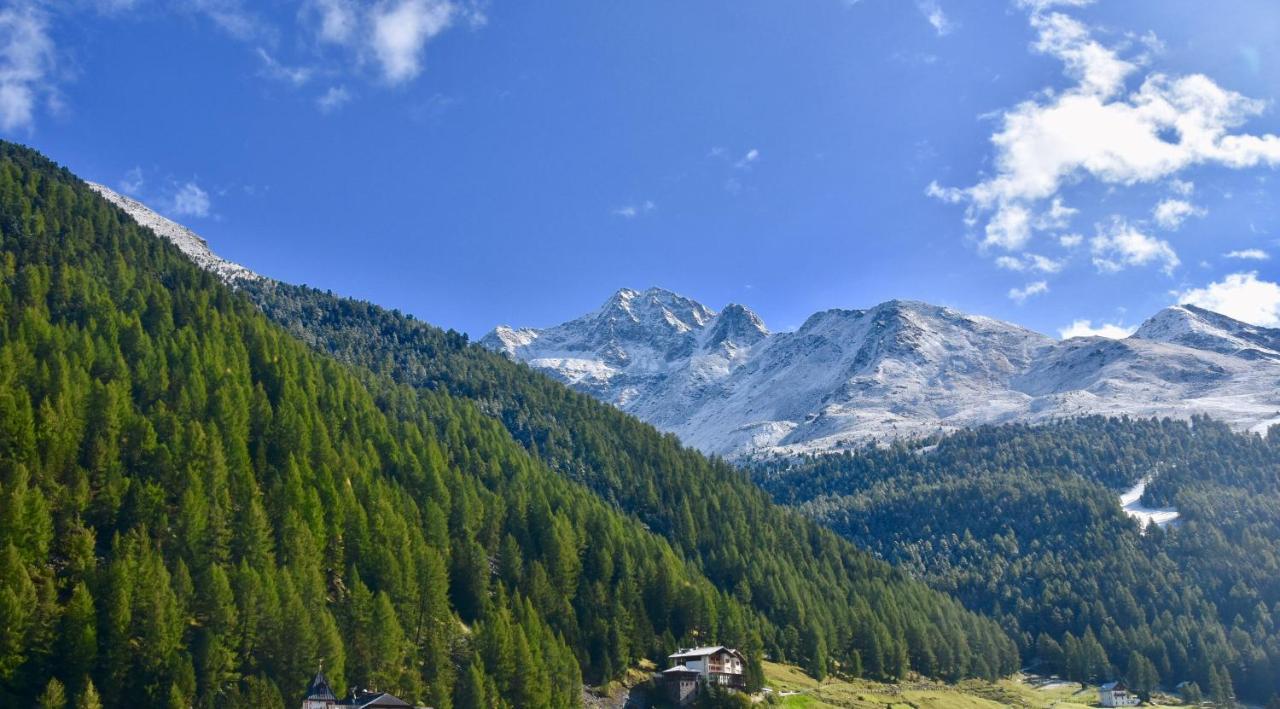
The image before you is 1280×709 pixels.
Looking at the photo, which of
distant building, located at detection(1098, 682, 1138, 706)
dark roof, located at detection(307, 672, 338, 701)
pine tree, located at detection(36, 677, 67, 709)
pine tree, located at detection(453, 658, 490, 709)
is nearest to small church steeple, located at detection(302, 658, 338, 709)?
dark roof, located at detection(307, 672, 338, 701)

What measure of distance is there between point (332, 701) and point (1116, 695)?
152 meters

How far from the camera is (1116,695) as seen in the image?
182250 millimetres

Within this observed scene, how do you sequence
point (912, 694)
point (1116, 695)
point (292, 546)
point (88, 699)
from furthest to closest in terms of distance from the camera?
point (1116, 695) < point (912, 694) < point (292, 546) < point (88, 699)

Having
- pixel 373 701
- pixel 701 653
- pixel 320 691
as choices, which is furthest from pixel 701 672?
pixel 320 691

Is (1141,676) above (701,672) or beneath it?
beneath

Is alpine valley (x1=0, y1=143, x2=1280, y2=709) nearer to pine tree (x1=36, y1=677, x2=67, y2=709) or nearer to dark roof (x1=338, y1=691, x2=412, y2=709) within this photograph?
pine tree (x1=36, y1=677, x2=67, y2=709)

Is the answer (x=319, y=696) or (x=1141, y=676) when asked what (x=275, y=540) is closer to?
(x=319, y=696)

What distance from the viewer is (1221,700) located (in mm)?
184000

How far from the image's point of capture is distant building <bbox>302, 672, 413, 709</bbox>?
85312 mm

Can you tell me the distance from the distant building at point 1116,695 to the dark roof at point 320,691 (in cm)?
14508

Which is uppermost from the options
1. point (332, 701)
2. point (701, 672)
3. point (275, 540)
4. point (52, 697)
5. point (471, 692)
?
point (275, 540)

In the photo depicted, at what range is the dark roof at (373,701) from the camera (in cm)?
8538

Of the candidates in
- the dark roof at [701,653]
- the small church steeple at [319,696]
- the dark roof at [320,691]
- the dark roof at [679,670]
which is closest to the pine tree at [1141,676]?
the dark roof at [701,653]

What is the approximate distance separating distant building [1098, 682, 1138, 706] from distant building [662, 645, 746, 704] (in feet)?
296
